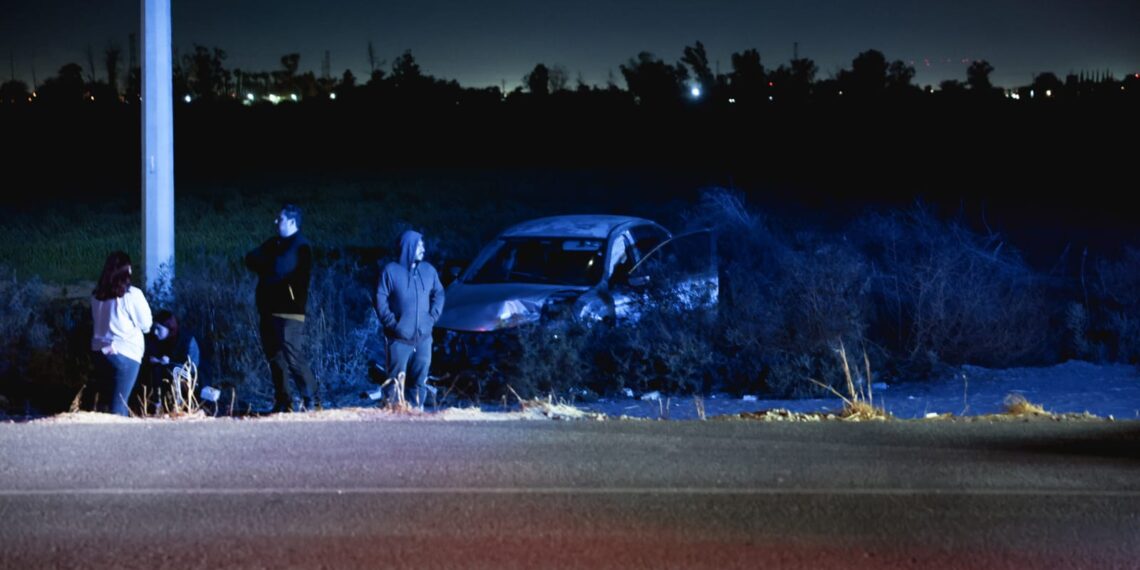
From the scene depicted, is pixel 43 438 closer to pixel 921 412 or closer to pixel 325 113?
pixel 921 412

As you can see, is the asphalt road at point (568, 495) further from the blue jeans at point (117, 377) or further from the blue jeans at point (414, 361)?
the blue jeans at point (414, 361)

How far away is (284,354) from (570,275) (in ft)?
13.6

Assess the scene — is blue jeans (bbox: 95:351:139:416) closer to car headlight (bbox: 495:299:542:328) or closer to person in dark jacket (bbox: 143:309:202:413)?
person in dark jacket (bbox: 143:309:202:413)

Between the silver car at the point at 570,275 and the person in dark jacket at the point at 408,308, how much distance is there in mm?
1798

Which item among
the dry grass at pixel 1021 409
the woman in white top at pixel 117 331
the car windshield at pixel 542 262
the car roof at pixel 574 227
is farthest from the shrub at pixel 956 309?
the woman in white top at pixel 117 331

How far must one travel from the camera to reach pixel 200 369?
13.5m

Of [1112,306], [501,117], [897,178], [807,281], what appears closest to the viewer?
[807,281]

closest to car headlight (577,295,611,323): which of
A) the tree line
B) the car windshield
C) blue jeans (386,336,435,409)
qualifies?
the car windshield

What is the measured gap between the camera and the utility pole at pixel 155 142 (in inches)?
565

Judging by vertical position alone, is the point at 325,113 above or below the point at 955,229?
above

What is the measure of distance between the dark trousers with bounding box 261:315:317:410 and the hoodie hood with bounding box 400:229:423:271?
0.97m

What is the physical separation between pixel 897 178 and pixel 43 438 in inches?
1374

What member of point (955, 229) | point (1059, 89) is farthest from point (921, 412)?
point (1059, 89)

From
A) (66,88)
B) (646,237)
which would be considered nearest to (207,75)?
(66,88)
